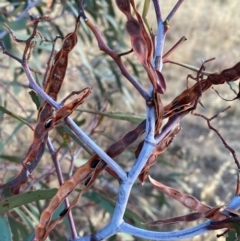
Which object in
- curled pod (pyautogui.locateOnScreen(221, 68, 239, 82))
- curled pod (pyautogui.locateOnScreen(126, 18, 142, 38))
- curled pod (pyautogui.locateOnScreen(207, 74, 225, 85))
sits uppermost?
curled pod (pyautogui.locateOnScreen(126, 18, 142, 38))

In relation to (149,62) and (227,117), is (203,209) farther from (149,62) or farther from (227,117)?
(227,117)

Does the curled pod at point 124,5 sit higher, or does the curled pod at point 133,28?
the curled pod at point 124,5

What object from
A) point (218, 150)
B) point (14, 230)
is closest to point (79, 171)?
point (14, 230)

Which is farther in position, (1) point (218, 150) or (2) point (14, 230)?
(1) point (218, 150)

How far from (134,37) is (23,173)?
206 mm

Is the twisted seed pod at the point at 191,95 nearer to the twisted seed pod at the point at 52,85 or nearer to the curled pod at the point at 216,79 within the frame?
the curled pod at the point at 216,79

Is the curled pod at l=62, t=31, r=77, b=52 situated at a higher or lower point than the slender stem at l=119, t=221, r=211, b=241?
higher

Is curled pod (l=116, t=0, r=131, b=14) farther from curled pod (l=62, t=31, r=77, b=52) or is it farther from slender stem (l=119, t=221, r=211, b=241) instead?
slender stem (l=119, t=221, r=211, b=241)

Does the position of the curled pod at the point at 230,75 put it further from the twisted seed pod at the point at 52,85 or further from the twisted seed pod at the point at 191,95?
the twisted seed pod at the point at 52,85

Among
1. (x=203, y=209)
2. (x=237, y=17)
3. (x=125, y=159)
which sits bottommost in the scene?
(x=203, y=209)

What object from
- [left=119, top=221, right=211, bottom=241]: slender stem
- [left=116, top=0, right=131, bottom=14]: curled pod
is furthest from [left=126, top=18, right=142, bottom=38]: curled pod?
[left=119, top=221, right=211, bottom=241]: slender stem

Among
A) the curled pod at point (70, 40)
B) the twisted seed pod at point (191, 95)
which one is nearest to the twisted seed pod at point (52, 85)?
the curled pod at point (70, 40)

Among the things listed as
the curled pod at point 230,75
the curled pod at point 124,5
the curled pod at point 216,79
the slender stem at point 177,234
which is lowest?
the slender stem at point 177,234

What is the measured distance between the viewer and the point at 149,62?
0.42 m
